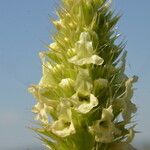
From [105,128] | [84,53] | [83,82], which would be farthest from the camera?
[84,53]

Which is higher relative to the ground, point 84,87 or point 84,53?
point 84,53

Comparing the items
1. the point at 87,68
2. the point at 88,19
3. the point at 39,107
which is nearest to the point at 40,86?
the point at 39,107

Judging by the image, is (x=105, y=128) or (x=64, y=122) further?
(x=64, y=122)

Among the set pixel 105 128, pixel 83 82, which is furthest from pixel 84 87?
pixel 105 128

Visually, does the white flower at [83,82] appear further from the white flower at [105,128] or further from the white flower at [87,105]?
the white flower at [105,128]

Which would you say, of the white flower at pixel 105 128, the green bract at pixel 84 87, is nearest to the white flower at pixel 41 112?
the green bract at pixel 84 87

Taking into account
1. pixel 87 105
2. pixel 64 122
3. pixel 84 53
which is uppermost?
pixel 84 53

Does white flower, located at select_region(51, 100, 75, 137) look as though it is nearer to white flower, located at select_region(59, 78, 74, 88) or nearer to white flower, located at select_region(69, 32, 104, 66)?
white flower, located at select_region(59, 78, 74, 88)

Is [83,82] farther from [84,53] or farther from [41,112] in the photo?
[41,112]
